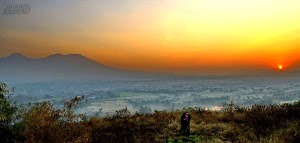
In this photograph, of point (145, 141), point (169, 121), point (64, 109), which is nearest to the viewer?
point (64, 109)

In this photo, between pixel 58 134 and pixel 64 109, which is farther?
pixel 64 109

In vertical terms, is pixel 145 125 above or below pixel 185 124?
below

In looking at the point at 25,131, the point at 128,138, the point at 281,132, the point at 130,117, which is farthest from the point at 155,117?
the point at 25,131

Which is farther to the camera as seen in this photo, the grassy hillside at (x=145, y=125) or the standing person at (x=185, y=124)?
the standing person at (x=185, y=124)

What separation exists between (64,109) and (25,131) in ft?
5.73

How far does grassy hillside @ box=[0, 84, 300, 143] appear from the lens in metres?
11.8

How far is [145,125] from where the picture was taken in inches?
687

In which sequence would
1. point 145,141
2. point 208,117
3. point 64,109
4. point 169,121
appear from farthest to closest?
1. point 208,117
2. point 169,121
3. point 145,141
4. point 64,109

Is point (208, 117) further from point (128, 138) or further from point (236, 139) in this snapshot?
point (128, 138)

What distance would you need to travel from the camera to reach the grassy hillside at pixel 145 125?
11.8 meters

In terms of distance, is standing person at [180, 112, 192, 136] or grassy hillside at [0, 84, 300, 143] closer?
grassy hillside at [0, 84, 300, 143]

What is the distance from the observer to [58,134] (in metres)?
11.9

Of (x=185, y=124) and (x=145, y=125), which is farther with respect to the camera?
(x=145, y=125)

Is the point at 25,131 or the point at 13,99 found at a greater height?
the point at 13,99
